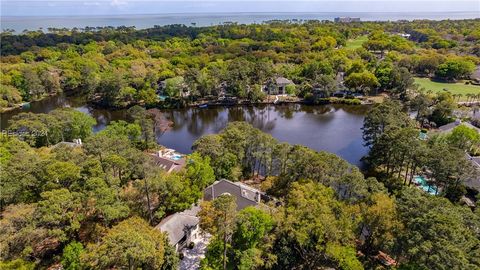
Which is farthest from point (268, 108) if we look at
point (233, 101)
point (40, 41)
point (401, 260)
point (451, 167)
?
point (40, 41)

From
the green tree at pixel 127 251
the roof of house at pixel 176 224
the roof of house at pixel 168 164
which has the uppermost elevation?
the green tree at pixel 127 251

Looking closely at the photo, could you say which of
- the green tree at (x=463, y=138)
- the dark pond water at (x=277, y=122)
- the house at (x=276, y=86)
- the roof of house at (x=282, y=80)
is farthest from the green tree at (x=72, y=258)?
the roof of house at (x=282, y=80)

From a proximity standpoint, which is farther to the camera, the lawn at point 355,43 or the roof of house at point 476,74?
the lawn at point 355,43

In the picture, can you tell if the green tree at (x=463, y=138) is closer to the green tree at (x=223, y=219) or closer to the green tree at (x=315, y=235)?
the green tree at (x=315, y=235)

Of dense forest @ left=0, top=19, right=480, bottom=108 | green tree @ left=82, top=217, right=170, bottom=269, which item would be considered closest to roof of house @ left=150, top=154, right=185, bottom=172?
green tree @ left=82, top=217, right=170, bottom=269

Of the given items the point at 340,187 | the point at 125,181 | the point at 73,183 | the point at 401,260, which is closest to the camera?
the point at 401,260

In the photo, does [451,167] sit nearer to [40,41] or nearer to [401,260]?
[401,260]
